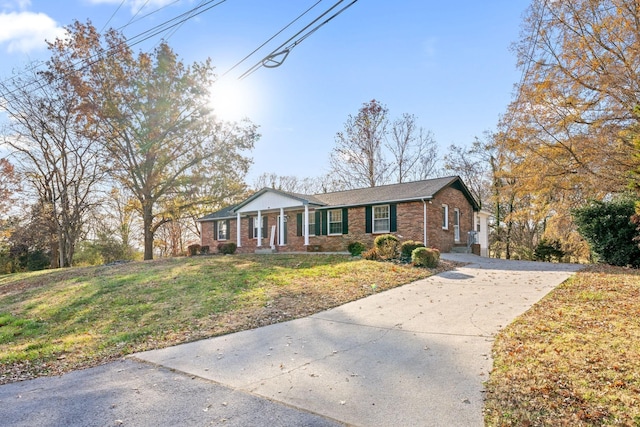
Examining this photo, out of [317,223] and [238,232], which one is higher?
[317,223]

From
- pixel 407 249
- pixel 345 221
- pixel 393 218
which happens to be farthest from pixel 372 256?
pixel 345 221

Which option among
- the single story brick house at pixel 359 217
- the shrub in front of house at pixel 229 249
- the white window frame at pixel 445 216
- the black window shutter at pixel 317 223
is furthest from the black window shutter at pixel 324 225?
the white window frame at pixel 445 216

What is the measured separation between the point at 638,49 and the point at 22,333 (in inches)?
667

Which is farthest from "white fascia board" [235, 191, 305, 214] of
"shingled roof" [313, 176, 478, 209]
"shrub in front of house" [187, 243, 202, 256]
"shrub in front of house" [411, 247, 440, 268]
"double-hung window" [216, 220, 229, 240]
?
"shrub in front of house" [411, 247, 440, 268]

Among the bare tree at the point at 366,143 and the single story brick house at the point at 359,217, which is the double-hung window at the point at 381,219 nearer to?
the single story brick house at the point at 359,217

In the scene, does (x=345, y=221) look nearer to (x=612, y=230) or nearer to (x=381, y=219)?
(x=381, y=219)

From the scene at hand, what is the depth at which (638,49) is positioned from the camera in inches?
416

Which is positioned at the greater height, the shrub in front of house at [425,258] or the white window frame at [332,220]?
the white window frame at [332,220]

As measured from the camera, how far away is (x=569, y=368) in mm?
3916

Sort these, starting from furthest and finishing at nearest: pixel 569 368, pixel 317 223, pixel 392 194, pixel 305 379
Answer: pixel 317 223 → pixel 392 194 → pixel 305 379 → pixel 569 368

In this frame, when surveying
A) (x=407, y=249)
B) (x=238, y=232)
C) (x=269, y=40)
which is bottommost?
(x=407, y=249)

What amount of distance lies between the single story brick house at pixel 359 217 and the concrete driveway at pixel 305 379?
31.5ft

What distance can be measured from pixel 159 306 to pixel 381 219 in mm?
11416

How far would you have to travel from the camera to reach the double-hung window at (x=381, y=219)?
17.5 meters
